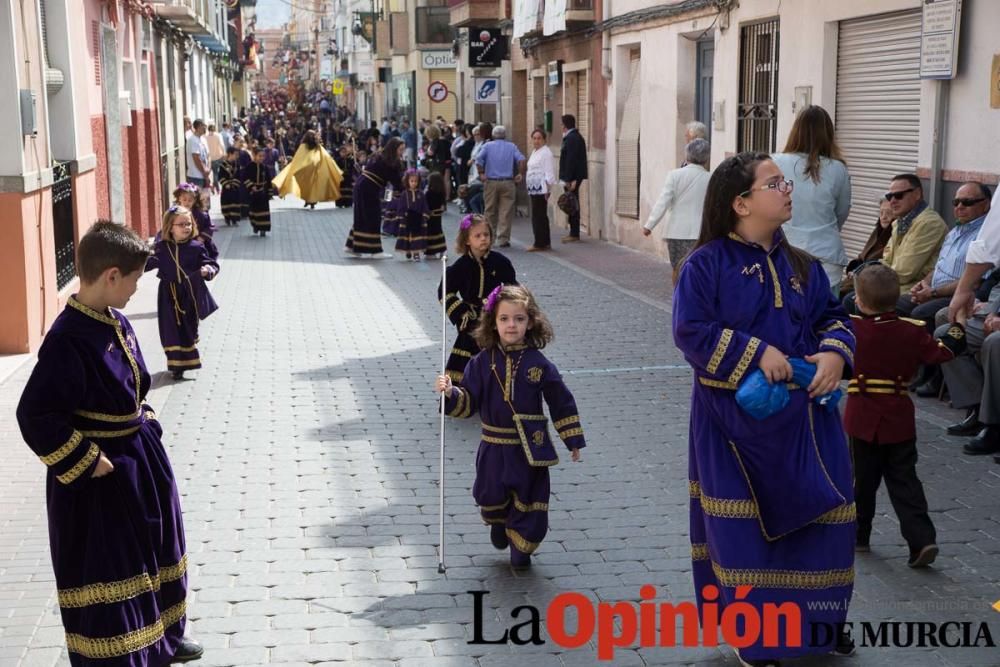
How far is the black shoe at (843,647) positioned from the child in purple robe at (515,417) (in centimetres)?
146

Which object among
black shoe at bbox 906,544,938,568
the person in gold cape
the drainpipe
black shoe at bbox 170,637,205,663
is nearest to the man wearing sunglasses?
black shoe at bbox 906,544,938,568

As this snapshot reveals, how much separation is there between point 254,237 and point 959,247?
16431 millimetres

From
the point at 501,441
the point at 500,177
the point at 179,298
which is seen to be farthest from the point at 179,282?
the point at 500,177

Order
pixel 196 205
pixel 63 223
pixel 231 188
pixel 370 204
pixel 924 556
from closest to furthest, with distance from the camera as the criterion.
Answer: pixel 924 556 → pixel 196 205 → pixel 63 223 → pixel 370 204 → pixel 231 188

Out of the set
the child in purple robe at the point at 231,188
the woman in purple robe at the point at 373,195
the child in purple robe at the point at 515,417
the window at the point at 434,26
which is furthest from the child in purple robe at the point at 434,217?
the window at the point at 434,26

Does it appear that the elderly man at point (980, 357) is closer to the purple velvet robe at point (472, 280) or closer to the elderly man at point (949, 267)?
the elderly man at point (949, 267)

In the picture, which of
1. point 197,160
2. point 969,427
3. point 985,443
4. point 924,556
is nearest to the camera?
point 924,556

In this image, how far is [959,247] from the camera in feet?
30.5

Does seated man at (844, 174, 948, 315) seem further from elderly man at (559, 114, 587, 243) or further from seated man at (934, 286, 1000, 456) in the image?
elderly man at (559, 114, 587, 243)

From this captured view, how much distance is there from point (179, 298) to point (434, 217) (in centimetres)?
903

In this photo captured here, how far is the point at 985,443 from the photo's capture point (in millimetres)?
8000

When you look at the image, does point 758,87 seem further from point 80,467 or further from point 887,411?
point 80,467

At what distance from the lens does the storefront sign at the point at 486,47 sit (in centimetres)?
2909

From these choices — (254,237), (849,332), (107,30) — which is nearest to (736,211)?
(849,332)
